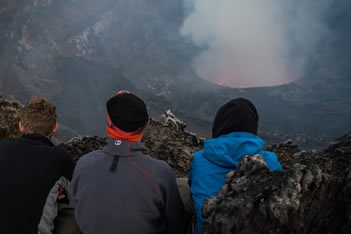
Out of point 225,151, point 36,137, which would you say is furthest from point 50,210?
point 225,151

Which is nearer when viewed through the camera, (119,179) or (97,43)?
(119,179)

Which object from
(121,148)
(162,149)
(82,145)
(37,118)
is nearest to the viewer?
(121,148)

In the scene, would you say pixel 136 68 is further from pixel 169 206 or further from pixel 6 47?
pixel 169 206

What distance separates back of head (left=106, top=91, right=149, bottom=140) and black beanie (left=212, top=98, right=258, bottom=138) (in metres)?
0.91

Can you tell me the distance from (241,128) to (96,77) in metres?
46.6

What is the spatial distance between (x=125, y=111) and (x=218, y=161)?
114 cm

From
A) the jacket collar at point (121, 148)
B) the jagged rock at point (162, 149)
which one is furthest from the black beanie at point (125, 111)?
the jagged rock at point (162, 149)

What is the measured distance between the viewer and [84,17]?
51781 millimetres

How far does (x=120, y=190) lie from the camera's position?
6.63ft

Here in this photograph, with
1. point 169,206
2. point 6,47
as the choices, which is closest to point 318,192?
point 169,206

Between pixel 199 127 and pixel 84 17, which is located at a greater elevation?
pixel 84 17

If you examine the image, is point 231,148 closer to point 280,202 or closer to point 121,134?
point 280,202

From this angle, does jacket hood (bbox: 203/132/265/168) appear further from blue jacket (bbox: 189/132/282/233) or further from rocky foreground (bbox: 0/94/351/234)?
rocky foreground (bbox: 0/94/351/234)

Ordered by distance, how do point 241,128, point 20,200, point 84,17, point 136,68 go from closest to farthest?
point 20,200, point 241,128, point 84,17, point 136,68
